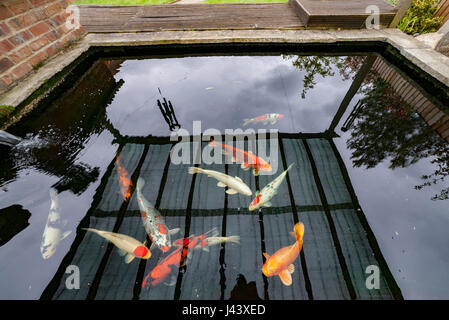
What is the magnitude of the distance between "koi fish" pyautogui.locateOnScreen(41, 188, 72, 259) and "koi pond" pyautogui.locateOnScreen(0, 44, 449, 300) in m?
0.02

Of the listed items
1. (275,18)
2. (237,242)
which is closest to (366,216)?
(237,242)

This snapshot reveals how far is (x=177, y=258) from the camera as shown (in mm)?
2033

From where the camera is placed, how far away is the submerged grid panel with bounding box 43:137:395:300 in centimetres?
190

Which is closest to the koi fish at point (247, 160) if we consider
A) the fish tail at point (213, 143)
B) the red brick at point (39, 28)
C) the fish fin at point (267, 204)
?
the fish tail at point (213, 143)

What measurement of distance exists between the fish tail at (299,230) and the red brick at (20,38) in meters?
5.11

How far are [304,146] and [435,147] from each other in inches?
70.5

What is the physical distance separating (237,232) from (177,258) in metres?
0.65

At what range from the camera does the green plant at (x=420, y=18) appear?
204 inches

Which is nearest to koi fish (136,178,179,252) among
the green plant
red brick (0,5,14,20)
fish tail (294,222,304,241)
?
fish tail (294,222,304,241)

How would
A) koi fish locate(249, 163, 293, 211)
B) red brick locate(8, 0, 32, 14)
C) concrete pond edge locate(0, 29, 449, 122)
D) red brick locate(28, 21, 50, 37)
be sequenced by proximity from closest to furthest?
koi fish locate(249, 163, 293, 211) < red brick locate(8, 0, 32, 14) < red brick locate(28, 21, 50, 37) < concrete pond edge locate(0, 29, 449, 122)

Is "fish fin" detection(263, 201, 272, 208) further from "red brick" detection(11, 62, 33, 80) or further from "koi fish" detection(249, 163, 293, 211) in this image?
"red brick" detection(11, 62, 33, 80)

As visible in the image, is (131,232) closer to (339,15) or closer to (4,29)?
(4,29)

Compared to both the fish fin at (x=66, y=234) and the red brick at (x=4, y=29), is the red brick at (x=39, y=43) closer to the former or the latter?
the red brick at (x=4, y=29)

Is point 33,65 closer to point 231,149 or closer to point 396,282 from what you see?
point 231,149
